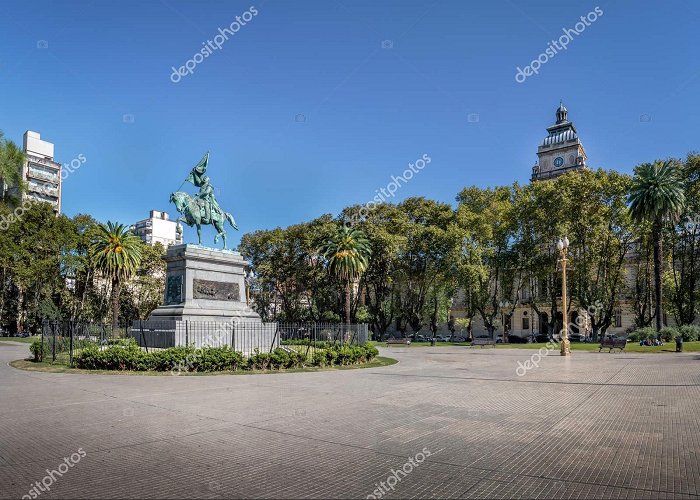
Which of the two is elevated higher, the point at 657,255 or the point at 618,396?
the point at 657,255

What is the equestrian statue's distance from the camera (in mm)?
27891

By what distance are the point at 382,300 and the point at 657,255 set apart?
29703 mm

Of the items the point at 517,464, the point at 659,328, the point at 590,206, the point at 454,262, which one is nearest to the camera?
the point at 517,464

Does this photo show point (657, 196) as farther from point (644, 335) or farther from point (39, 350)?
point (39, 350)

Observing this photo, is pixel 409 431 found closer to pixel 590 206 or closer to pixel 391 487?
pixel 391 487

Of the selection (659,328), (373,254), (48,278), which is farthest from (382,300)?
(48,278)

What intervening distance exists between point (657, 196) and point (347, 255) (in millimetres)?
26785

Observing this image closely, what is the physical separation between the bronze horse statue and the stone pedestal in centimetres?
172

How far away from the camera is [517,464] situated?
6.38 metres

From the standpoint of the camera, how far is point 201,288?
1040 inches

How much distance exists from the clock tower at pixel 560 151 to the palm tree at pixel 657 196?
56.7 metres

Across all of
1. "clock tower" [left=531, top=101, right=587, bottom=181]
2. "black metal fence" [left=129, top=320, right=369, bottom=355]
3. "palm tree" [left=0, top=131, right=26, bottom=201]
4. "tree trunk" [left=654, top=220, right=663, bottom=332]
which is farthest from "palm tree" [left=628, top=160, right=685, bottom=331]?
"clock tower" [left=531, top=101, right=587, bottom=181]

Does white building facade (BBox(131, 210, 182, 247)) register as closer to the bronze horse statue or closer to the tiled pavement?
the bronze horse statue

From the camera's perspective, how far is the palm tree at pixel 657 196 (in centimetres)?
4047
